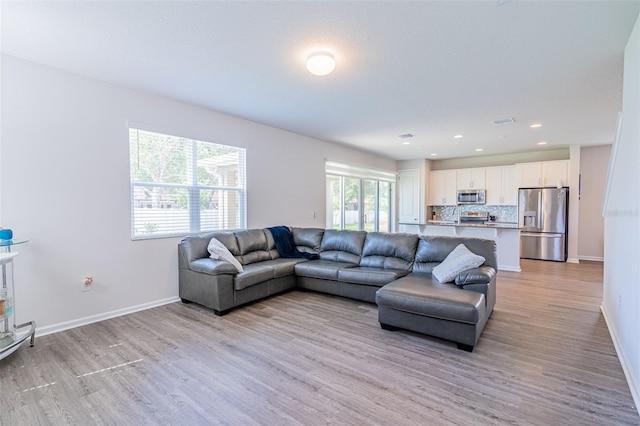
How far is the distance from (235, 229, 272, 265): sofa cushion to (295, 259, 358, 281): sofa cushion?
0.59m

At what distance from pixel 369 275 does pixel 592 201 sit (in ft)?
21.5

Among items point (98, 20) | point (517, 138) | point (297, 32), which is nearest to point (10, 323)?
point (98, 20)

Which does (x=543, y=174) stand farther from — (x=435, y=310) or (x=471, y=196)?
(x=435, y=310)

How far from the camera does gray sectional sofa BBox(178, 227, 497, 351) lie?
278 cm

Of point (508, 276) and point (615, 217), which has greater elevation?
point (615, 217)

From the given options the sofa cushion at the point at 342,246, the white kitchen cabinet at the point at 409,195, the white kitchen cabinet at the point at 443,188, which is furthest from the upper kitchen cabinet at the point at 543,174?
the sofa cushion at the point at 342,246

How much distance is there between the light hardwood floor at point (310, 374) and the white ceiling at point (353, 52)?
263 cm

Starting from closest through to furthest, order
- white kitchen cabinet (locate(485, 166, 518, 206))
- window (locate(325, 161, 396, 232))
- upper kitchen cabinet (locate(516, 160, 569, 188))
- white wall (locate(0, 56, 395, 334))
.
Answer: white wall (locate(0, 56, 395, 334)), upper kitchen cabinet (locate(516, 160, 569, 188)), window (locate(325, 161, 396, 232)), white kitchen cabinet (locate(485, 166, 518, 206))

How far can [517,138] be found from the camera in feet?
20.2

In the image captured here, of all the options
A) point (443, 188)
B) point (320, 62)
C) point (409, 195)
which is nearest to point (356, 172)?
point (409, 195)

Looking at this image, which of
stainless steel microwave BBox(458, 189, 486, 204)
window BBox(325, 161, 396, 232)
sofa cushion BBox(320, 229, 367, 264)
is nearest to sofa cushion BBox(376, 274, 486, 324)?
sofa cushion BBox(320, 229, 367, 264)

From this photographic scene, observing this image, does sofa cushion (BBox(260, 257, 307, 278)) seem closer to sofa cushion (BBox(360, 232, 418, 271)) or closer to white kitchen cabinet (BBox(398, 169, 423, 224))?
sofa cushion (BBox(360, 232, 418, 271))

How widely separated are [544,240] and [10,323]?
359 inches

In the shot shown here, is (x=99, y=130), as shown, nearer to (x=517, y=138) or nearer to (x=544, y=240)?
(x=517, y=138)
